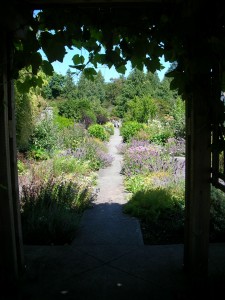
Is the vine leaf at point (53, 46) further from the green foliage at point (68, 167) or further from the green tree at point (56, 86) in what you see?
the green tree at point (56, 86)

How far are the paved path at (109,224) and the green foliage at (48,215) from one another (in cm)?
19

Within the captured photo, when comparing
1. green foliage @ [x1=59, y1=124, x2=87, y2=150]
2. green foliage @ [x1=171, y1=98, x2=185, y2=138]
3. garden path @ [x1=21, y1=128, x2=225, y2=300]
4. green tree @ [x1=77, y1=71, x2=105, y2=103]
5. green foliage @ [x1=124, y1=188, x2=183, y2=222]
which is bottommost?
garden path @ [x1=21, y1=128, x2=225, y2=300]

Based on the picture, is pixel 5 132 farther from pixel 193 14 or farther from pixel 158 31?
pixel 193 14

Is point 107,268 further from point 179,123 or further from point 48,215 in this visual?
point 179,123

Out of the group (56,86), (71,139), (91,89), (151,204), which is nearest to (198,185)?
(151,204)

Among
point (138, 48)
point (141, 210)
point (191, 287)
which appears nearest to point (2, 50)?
point (138, 48)

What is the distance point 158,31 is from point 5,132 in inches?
61.2

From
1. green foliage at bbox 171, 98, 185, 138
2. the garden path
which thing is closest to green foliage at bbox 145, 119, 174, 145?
green foliage at bbox 171, 98, 185, 138

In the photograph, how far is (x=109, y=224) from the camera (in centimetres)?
506

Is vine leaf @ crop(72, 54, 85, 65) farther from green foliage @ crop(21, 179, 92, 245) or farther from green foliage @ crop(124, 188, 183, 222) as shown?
green foliage @ crop(124, 188, 183, 222)

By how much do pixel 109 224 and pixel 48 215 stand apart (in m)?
0.99

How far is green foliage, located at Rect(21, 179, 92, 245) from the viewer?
431cm

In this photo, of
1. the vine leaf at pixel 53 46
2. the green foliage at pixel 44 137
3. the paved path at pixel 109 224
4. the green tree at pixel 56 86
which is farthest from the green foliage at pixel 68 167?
the green tree at pixel 56 86

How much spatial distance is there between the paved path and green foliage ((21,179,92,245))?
191 mm
